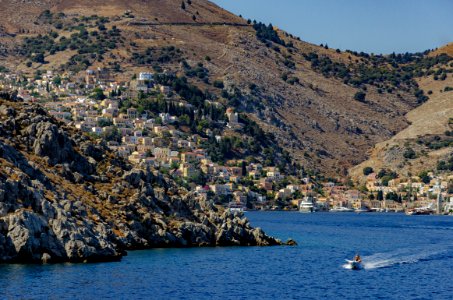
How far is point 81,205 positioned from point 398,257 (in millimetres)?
30192

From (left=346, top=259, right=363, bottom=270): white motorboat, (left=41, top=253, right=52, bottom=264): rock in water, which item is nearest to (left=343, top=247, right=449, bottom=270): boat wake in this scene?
(left=346, top=259, right=363, bottom=270): white motorboat

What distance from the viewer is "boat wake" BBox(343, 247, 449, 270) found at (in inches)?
3275

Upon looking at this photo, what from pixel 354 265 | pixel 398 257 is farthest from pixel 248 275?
pixel 398 257

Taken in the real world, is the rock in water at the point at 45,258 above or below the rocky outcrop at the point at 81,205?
below

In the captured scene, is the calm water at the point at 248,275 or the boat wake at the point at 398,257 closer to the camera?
the calm water at the point at 248,275

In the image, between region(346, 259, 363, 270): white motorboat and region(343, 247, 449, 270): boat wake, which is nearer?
region(346, 259, 363, 270): white motorboat

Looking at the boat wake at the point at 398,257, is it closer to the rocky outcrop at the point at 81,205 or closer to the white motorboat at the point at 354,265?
the white motorboat at the point at 354,265

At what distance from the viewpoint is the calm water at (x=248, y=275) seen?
201 feet

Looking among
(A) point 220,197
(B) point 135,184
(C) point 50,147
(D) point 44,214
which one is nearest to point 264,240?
(B) point 135,184

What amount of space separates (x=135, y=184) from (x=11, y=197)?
62.3 ft

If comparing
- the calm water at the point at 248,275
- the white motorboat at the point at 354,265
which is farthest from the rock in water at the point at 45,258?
the white motorboat at the point at 354,265

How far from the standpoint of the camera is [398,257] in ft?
295

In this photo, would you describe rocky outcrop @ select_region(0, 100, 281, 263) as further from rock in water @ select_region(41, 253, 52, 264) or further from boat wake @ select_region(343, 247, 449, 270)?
boat wake @ select_region(343, 247, 449, 270)

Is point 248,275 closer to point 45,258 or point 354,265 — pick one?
point 354,265
